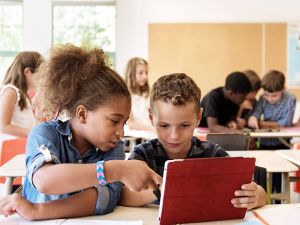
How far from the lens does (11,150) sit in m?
2.89

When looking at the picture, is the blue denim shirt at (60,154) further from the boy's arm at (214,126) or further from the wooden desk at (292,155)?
the boy's arm at (214,126)

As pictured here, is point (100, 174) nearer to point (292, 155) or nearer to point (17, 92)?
point (292, 155)

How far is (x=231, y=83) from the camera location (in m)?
4.02

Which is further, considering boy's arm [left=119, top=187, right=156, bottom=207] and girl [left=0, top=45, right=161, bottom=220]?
boy's arm [left=119, top=187, right=156, bottom=207]

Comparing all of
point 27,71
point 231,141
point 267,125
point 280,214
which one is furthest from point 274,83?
point 280,214

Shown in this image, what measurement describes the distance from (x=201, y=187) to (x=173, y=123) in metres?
0.42

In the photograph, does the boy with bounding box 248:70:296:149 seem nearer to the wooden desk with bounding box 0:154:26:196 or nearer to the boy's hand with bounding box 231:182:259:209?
the wooden desk with bounding box 0:154:26:196

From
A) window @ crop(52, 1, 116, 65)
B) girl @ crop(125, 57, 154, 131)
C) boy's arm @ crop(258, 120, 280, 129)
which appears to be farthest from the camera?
window @ crop(52, 1, 116, 65)

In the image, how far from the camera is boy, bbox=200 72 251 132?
13.2ft

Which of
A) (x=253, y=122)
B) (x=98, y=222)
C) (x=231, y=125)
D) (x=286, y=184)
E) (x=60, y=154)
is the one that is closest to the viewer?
(x=98, y=222)

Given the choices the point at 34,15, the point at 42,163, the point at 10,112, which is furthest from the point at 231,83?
the point at 34,15

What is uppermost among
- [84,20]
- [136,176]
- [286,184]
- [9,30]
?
[84,20]

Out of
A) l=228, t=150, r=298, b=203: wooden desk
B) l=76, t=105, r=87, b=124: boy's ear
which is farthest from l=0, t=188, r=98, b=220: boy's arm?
l=228, t=150, r=298, b=203: wooden desk

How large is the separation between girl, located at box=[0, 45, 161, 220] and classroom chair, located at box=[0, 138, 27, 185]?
1383 mm
